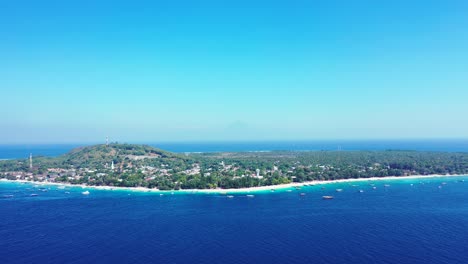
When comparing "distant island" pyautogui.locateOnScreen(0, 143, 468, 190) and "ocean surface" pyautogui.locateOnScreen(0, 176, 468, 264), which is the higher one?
"distant island" pyautogui.locateOnScreen(0, 143, 468, 190)

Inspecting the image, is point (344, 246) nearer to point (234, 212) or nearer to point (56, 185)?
point (234, 212)

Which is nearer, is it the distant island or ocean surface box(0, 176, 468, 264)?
ocean surface box(0, 176, 468, 264)

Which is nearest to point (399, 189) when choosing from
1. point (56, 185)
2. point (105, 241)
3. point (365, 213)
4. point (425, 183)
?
point (425, 183)

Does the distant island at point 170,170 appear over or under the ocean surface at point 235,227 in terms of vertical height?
over

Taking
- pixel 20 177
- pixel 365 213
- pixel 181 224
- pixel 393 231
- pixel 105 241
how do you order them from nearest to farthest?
pixel 105 241
pixel 393 231
pixel 181 224
pixel 365 213
pixel 20 177
